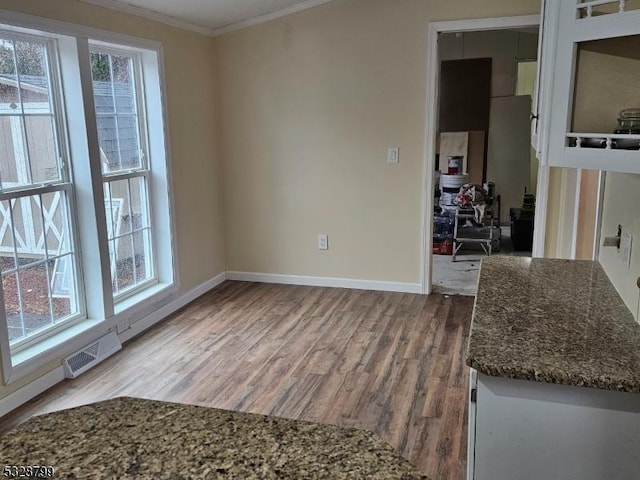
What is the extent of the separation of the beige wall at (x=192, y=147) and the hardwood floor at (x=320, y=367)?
1.56 ft

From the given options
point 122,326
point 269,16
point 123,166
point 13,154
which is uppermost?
Result: point 269,16

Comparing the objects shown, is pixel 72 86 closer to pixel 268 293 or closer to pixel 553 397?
pixel 268 293

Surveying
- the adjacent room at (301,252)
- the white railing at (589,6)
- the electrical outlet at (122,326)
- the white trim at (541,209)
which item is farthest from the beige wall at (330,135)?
the white railing at (589,6)

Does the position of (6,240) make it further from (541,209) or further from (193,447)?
(541,209)

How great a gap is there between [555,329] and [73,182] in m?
2.79

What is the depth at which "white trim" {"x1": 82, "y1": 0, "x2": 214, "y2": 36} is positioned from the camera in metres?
3.38

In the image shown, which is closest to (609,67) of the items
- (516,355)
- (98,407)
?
(516,355)

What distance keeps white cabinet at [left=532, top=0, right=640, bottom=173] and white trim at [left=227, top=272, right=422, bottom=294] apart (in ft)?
10.4

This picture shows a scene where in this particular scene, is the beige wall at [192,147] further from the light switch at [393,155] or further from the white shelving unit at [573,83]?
the white shelving unit at [573,83]

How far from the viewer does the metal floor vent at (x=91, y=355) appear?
10.5 ft

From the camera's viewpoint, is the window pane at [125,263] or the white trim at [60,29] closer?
the white trim at [60,29]

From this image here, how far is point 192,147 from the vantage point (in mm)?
4484

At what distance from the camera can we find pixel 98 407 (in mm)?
1168

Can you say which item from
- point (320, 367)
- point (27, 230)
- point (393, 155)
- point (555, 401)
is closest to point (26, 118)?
point (27, 230)
